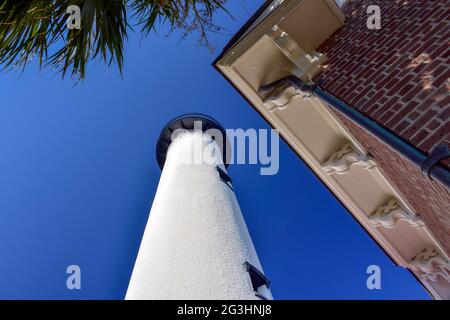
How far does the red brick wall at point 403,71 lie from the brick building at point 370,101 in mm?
12

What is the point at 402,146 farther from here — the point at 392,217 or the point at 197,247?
the point at 197,247

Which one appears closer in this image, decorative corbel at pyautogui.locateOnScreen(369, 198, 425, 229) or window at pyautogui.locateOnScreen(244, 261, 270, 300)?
decorative corbel at pyautogui.locateOnScreen(369, 198, 425, 229)

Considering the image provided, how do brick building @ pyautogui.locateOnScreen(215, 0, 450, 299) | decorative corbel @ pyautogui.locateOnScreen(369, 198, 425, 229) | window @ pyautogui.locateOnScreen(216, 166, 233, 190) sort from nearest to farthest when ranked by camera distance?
1. brick building @ pyautogui.locateOnScreen(215, 0, 450, 299)
2. decorative corbel @ pyautogui.locateOnScreen(369, 198, 425, 229)
3. window @ pyautogui.locateOnScreen(216, 166, 233, 190)

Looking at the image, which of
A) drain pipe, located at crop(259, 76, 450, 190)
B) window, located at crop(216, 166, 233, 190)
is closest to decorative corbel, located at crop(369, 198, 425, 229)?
drain pipe, located at crop(259, 76, 450, 190)

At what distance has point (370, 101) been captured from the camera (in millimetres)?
3984

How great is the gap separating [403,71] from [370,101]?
0.40 m

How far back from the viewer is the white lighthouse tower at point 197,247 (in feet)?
21.2

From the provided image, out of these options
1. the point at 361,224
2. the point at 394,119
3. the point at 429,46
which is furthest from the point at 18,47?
the point at 361,224

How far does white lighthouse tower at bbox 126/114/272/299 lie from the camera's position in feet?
21.2

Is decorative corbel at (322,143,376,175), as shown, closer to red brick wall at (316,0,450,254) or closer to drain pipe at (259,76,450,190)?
red brick wall at (316,0,450,254)

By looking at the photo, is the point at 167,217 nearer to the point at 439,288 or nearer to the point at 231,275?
the point at 231,275

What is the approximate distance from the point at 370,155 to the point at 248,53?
2473 mm

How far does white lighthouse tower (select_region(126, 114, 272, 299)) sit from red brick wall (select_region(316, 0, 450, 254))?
2.96 m

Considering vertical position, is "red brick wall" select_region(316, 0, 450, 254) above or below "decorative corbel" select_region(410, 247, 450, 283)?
above
